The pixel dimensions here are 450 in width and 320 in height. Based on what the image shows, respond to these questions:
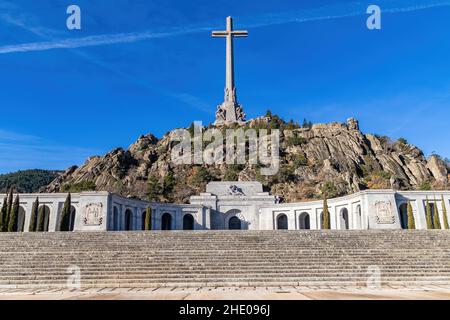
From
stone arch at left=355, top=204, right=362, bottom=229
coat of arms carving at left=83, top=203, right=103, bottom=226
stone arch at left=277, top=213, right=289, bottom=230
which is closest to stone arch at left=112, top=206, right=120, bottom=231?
coat of arms carving at left=83, top=203, right=103, bottom=226

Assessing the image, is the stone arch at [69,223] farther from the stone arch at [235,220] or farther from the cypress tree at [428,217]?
the cypress tree at [428,217]

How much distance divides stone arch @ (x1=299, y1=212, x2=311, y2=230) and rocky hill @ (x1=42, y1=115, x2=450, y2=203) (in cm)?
1568

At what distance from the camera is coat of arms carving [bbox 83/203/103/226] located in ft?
113

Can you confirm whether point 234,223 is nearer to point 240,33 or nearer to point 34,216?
point 34,216

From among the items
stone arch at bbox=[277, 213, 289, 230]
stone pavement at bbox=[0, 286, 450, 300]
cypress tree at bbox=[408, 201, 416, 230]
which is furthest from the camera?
stone arch at bbox=[277, 213, 289, 230]

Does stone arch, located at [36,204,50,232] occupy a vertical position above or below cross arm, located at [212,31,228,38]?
below

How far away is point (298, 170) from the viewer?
232 ft

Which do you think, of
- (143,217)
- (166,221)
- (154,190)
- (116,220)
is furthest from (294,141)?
(116,220)

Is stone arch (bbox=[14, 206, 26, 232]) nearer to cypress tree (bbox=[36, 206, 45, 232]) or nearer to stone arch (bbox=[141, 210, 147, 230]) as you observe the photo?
cypress tree (bbox=[36, 206, 45, 232])

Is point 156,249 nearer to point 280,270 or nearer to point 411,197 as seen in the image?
point 280,270

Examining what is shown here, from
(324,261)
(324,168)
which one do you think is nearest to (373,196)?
(324,261)

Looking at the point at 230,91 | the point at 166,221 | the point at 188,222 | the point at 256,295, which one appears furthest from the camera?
the point at 230,91

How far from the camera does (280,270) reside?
18.6m

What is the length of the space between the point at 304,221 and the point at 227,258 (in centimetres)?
2623
